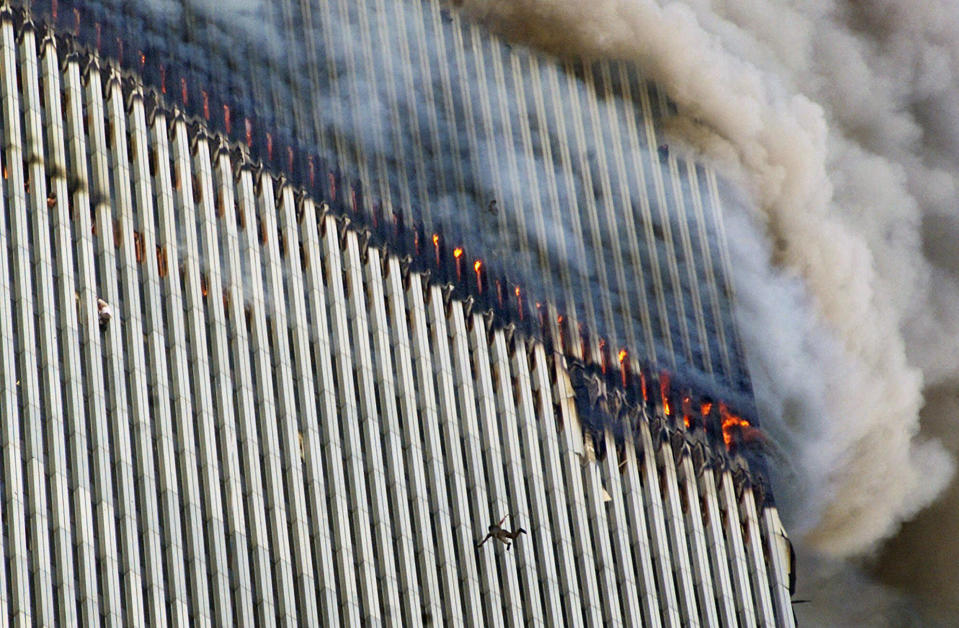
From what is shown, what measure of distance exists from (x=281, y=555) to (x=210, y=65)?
2145 cm

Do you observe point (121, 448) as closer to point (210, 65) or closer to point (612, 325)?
point (210, 65)

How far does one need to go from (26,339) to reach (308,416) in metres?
11.4

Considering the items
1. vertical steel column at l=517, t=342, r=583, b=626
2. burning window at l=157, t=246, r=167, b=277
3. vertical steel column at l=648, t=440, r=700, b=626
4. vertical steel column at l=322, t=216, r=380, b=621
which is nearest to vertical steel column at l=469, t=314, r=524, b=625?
vertical steel column at l=517, t=342, r=583, b=626

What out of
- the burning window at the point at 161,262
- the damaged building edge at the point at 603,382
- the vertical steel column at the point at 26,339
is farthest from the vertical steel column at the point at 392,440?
the vertical steel column at the point at 26,339

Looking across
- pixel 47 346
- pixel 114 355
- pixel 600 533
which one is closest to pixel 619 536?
pixel 600 533

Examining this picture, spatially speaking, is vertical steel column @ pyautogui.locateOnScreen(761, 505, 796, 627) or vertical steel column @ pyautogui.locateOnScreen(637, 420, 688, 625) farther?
vertical steel column @ pyautogui.locateOnScreen(761, 505, 796, 627)

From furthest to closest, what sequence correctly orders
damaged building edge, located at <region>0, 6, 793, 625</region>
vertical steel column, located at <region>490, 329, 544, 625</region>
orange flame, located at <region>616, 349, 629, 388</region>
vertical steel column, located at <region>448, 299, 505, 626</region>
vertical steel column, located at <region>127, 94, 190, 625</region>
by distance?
orange flame, located at <region>616, 349, 629, 388</region>, vertical steel column, located at <region>490, 329, 544, 625</region>, vertical steel column, located at <region>448, 299, 505, 626</region>, damaged building edge, located at <region>0, 6, 793, 625</region>, vertical steel column, located at <region>127, 94, 190, 625</region>

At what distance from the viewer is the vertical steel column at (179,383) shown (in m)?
71.6

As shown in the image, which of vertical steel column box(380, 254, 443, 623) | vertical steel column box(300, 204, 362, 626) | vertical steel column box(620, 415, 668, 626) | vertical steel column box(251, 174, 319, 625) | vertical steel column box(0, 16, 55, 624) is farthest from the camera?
vertical steel column box(620, 415, 668, 626)

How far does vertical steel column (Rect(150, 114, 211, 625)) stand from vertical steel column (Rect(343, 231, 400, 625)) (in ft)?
23.3

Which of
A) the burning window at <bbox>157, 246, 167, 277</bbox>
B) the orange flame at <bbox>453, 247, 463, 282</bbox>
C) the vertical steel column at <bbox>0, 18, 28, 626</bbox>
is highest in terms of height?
the orange flame at <bbox>453, 247, 463, 282</bbox>

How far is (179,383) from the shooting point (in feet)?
248

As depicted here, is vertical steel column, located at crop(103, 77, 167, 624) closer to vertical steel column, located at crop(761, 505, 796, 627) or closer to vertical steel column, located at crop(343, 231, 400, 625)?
vertical steel column, located at crop(343, 231, 400, 625)

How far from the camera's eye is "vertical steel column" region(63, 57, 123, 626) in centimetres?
6956
